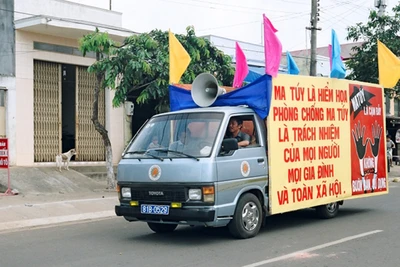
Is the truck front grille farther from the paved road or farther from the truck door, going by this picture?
the paved road

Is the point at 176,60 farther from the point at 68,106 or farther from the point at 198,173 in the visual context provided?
the point at 68,106

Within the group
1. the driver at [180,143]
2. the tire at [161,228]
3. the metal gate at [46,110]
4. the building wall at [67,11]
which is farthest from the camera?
the metal gate at [46,110]

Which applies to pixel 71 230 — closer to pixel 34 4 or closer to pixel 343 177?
pixel 343 177

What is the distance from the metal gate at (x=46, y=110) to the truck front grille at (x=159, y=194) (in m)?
9.89

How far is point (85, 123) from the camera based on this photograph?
61.2 ft

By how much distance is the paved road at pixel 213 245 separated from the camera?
22.7ft

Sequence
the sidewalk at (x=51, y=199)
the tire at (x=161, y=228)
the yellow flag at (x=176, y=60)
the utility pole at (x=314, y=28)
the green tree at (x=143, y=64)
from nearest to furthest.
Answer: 1. the tire at (x=161, y=228)
2. the yellow flag at (x=176, y=60)
3. the sidewalk at (x=51, y=199)
4. the green tree at (x=143, y=64)
5. the utility pole at (x=314, y=28)

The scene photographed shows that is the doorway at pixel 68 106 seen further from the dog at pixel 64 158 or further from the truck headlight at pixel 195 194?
the truck headlight at pixel 195 194

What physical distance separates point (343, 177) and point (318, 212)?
2.69ft

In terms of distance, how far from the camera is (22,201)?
12.7m

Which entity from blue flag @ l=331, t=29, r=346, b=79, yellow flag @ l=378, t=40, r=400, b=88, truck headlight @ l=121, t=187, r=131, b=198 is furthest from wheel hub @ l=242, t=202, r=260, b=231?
yellow flag @ l=378, t=40, r=400, b=88

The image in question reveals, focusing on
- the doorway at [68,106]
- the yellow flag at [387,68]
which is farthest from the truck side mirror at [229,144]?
the doorway at [68,106]

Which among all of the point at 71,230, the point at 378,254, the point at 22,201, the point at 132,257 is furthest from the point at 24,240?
the point at 378,254

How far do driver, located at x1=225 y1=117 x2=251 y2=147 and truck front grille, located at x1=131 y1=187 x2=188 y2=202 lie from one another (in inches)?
47.6
